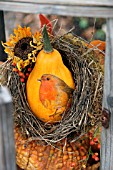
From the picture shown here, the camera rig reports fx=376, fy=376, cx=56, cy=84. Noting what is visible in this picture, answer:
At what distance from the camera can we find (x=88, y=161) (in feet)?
3.96

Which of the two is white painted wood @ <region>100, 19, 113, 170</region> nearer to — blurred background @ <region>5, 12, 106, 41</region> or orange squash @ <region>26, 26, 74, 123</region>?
orange squash @ <region>26, 26, 74, 123</region>

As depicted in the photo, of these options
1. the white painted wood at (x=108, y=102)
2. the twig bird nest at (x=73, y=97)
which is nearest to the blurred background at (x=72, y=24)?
the twig bird nest at (x=73, y=97)

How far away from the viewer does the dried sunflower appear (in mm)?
1106

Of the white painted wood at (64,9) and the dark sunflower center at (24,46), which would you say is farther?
the dark sunflower center at (24,46)

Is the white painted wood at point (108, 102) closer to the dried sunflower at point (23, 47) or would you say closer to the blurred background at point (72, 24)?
the dried sunflower at point (23, 47)

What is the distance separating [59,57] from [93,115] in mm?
201

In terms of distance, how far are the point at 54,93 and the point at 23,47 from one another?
0.17 meters

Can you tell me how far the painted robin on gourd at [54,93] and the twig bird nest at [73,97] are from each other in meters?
0.02

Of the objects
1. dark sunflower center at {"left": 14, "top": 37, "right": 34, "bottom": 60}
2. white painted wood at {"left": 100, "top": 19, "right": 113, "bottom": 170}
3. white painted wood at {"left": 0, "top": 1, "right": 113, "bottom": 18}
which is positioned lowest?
white painted wood at {"left": 100, "top": 19, "right": 113, "bottom": 170}

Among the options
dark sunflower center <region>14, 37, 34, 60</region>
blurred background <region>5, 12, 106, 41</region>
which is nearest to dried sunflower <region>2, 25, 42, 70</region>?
dark sunflower center <region>14, 37, 34, 60</region>

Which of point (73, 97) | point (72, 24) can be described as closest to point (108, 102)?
point (73, 97)

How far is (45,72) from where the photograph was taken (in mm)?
1101

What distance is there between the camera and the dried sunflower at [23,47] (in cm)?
111

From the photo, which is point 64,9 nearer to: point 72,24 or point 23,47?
point 23,47
